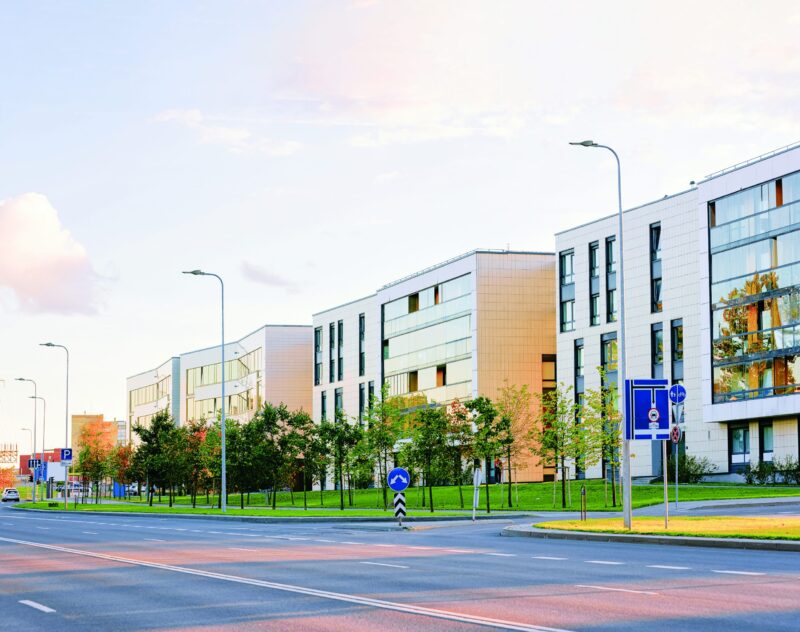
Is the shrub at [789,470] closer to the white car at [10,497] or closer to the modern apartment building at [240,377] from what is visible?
the modern apartment building at [240,377]

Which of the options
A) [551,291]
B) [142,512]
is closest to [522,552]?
[142,512]

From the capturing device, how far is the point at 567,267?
87750mm

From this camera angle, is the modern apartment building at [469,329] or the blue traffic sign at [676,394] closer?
the blue traffic sign at [676,394]

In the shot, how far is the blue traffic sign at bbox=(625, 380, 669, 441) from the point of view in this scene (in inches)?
1206

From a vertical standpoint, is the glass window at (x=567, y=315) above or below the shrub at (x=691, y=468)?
above

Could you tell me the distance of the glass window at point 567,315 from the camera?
3430 inches

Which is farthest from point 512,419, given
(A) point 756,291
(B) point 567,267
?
(B) point 567,267

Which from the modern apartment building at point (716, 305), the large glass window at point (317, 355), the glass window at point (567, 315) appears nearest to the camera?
the modern apartment building at point (716, 305)

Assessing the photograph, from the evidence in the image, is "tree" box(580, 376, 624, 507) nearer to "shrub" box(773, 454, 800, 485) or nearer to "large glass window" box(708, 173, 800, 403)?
"shrub" box(773, 454, 800, 485)

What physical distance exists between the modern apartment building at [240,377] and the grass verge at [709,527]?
83880 mm

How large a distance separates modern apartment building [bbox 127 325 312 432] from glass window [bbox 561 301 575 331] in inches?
1440

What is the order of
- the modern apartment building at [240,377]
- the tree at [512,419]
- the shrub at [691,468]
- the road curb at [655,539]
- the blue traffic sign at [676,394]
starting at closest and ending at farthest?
the road curb at [655,539] < the blue traffic sign at [676,394] < the tree at [512,419] < the shrub at [691,468] < the modern apartment building at [240,377]

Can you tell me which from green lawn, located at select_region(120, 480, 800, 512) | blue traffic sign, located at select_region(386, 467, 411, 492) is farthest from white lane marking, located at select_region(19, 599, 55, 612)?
green lawn, located at select_region(120, 480, 800, 512)

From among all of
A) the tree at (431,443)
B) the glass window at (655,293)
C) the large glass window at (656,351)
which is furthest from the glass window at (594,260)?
the tree at (431,443)
